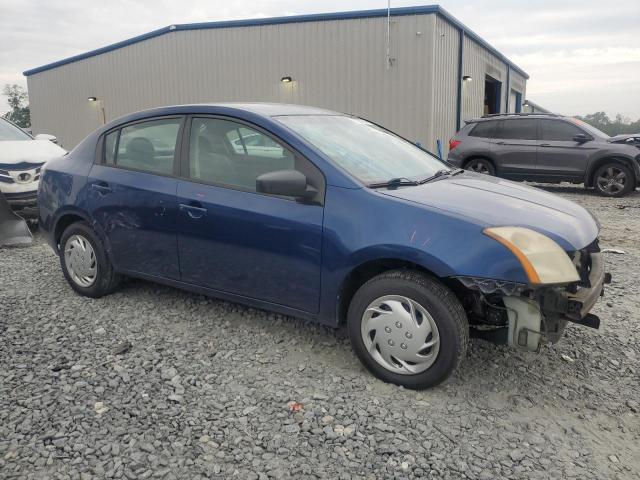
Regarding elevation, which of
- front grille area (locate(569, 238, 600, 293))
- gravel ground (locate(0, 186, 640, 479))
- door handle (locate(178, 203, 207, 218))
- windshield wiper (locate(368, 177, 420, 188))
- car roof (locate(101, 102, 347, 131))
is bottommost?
A: gravel ground (locate(0, 186, 640, 479))

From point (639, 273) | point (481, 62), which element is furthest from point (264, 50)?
point (639, 273)

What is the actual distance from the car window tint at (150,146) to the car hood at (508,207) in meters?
1.66

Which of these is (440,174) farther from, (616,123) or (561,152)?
(616,123)

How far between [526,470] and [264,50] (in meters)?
15.5

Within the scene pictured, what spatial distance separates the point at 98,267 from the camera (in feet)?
14.1

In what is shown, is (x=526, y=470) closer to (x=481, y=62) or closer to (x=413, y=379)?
(x=413, y=379)

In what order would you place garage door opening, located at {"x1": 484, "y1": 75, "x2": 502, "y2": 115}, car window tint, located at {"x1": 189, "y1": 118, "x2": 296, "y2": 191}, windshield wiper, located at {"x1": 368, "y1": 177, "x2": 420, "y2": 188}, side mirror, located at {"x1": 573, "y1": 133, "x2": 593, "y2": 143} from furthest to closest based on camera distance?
garage door opening, located at {"x1": 484, "y1": 75, "x2": 502, "y2": 115} < side mirror, located at {"x1": 573, "y1": 133, "x2": 593, "y2": 143} < car window tint, located at {"x1": 189, "y1": 118, "x2": 296, "y2": 191} < windshield wiper, located at {"x1": 368, "y1": 177, "x2": 420, "y2": 188}

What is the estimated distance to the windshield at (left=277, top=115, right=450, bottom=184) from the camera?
3.31 metres

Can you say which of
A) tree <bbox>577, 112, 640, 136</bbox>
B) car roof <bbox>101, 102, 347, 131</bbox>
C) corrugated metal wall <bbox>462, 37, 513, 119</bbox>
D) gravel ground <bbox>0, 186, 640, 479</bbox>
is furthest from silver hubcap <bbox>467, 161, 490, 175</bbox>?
tree <bbox>577, 112, 640, 136</bbox>

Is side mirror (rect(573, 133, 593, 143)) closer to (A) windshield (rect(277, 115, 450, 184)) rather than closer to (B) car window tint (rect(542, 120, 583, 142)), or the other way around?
(B) car window tint (rect(542, 120, 583, 142))

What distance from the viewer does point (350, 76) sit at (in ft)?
49.4

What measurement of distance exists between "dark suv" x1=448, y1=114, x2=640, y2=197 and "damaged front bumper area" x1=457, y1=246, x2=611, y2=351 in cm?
883

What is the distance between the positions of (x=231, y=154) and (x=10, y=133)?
5892 mm

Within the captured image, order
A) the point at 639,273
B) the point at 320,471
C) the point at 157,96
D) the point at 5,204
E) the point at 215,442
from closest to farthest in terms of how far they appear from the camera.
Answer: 1. the point at 320,471
2. the point at 215,442
3. the point at 639,273
4. the point at 5,204
5. the point at 157,96
